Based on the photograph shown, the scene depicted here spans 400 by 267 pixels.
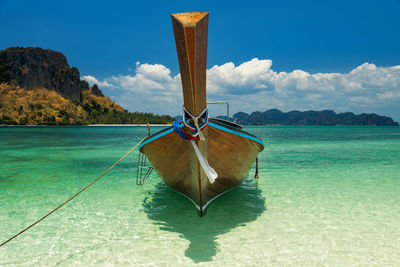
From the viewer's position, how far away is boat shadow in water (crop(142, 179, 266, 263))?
16.7 ft

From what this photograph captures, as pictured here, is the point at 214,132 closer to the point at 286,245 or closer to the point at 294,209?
the point at 286,245

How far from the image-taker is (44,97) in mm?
158250

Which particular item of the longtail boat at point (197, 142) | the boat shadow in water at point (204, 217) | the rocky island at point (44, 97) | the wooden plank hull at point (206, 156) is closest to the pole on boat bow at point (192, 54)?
the longtail boat at point (197, 142)

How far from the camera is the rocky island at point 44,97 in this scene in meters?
142

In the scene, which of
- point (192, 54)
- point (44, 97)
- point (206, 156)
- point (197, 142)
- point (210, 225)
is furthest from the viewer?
point (44, 97)

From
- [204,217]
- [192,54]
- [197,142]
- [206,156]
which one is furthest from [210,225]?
[192,54]

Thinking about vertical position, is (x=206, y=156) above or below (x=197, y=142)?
below

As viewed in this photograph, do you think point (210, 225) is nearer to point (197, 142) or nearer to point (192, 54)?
point (197, 142)

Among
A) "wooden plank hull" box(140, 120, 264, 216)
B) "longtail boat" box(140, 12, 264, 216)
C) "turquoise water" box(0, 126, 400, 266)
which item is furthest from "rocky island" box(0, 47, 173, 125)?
"longtail boat" box(140, 12, 264, 216)

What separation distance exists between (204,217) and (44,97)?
18009 centimetres

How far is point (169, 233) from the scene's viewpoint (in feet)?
18.3

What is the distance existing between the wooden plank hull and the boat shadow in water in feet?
1.31

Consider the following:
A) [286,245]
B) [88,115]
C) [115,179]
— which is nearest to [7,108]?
[88,115]

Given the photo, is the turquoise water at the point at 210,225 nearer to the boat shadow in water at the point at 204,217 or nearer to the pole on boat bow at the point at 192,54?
the boat shadow in water at the point at 204,217
